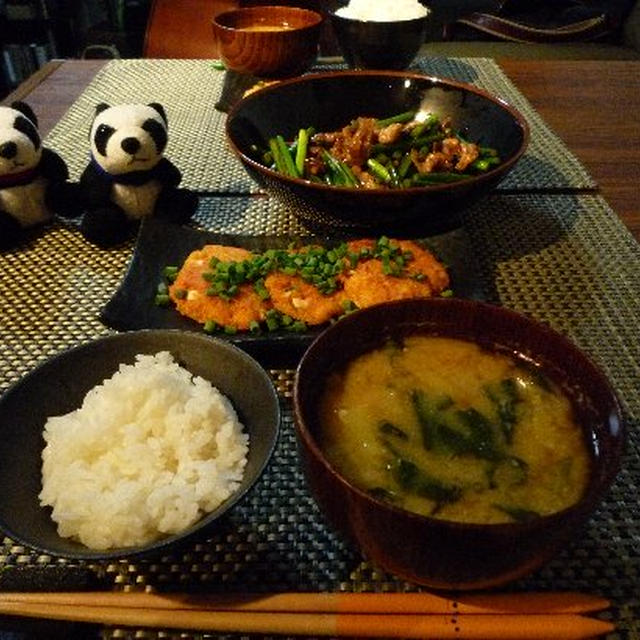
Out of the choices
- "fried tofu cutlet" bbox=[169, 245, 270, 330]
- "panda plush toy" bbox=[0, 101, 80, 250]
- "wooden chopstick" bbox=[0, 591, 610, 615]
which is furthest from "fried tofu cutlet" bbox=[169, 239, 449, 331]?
"wooden chopstick" bbox=[0, 591, 610, 615]

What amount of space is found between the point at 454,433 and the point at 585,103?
2388 millimetres

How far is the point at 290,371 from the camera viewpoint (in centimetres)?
144

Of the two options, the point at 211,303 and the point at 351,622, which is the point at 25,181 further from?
the point at 351,622

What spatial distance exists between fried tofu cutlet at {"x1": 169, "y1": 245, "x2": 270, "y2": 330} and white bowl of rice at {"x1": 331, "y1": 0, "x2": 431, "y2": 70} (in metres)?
1.48

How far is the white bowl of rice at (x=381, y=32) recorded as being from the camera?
2.52 m

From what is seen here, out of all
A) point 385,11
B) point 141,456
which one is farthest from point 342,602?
point 385,11

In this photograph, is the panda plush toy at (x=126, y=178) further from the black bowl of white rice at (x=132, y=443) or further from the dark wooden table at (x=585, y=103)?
the dark wooden table at (x=585, y=103)

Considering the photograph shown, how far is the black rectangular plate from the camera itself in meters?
1.43

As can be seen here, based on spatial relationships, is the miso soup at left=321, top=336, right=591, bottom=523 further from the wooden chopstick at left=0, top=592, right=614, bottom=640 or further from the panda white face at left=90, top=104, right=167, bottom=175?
the panda white face at left=90, top=104, right=167, bottom=175

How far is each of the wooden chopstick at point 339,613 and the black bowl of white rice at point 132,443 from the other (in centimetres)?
9

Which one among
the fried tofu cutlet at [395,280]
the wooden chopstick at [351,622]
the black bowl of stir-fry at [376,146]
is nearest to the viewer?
the wooden chopstick at [351,622]

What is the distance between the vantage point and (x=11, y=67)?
20.0ft

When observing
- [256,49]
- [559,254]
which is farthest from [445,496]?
[256,49]

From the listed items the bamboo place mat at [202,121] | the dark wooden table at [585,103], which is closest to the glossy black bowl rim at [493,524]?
the dark wooden table at [585,103]
